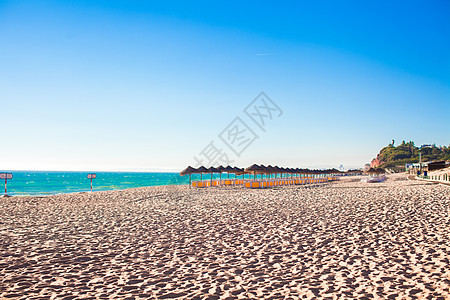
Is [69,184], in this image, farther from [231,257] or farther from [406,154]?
[406,154]

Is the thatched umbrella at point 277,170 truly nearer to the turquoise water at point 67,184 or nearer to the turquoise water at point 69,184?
the turquoise water at point 69,184

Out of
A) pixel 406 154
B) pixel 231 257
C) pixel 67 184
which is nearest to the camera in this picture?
pixel 231 257

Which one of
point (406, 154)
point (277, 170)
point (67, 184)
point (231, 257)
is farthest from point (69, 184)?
point (406, 154)

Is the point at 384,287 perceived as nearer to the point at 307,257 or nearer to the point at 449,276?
the point at 449,276

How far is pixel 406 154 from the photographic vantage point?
10281cm

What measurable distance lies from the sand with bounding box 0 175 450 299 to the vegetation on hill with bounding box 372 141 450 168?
304 feet

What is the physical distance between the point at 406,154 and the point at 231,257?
116m

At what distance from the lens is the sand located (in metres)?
3.45

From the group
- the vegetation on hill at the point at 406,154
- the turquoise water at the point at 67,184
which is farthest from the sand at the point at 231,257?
the vegetation on hill at the point at 406,154

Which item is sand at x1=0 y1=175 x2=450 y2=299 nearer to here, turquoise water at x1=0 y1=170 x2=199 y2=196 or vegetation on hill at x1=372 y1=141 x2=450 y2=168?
turquoise water at x1=0 y1=170 x2=199 y2=196

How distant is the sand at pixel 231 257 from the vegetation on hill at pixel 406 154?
92511 millimetres

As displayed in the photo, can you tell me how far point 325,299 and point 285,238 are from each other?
2.66 metres

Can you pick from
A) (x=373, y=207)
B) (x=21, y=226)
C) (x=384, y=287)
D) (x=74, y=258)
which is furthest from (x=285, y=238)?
(x=21, y=226)

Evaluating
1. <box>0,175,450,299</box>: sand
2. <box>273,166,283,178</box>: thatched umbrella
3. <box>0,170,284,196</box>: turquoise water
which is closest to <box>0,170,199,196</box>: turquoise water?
<box>0,170,284,196</box>: turquoise water
